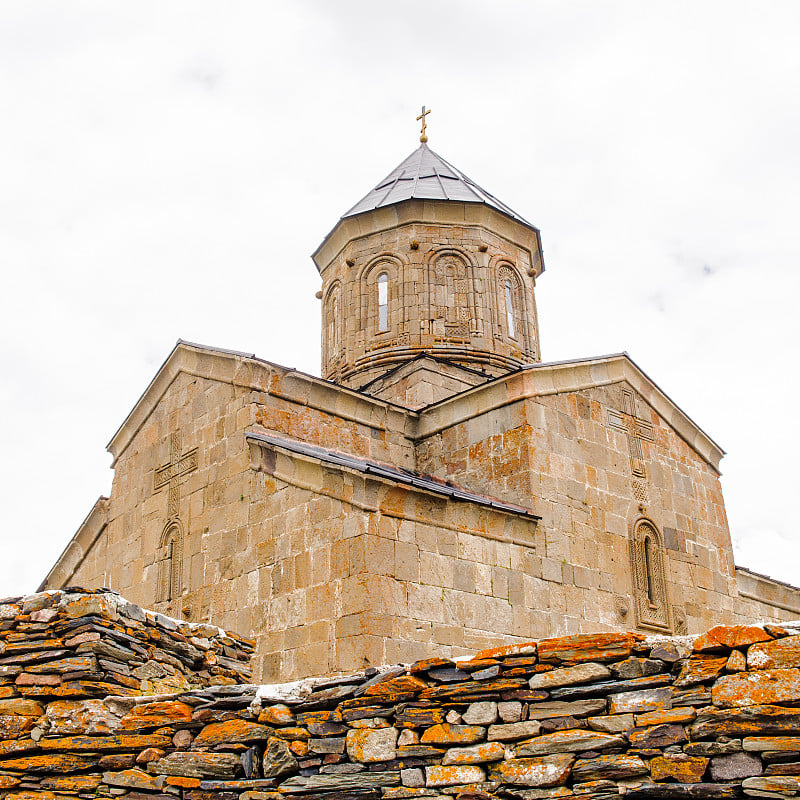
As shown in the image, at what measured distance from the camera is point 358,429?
11.3m

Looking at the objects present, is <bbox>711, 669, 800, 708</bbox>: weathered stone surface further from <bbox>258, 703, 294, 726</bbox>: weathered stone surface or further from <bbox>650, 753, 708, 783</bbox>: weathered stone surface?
<bbox>258, 703, 294, 726</bbox>: weathered stone surface

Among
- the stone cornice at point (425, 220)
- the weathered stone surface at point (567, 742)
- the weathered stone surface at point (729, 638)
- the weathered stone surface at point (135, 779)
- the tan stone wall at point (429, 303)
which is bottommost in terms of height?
the weathered stone surface at point (135, 779)

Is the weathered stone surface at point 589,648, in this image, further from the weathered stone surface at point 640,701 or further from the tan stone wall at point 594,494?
the tan stone wall at point 594,494

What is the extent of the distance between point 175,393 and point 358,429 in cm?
225

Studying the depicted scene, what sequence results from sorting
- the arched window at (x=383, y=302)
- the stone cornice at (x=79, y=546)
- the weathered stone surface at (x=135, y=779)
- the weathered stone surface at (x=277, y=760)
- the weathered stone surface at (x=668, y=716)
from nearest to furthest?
the weathered stone surface at (x=668, y=716) < the weathered stone surface at (x=277, y=760) < the weathered stone surface at (x=135, y=779) < the stone cornice at (x=79, y=546) < the arched window at (x=383, y=302)

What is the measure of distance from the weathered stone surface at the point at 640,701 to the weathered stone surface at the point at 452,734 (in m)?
0.60

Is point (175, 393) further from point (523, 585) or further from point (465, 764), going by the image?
point (465, 764)

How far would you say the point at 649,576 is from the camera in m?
10.7

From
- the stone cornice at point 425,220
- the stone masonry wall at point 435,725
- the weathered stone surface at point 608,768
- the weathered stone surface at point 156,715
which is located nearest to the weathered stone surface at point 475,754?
the stone masonry wall at point 435,725

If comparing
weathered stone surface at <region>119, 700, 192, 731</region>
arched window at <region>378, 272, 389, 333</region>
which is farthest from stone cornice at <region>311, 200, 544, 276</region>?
weathered stone surface at <region>119, 700, 192, 731</region>

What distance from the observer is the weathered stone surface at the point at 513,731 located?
153 inches

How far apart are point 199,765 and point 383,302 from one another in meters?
10.3

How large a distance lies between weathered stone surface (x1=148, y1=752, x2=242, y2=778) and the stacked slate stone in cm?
70

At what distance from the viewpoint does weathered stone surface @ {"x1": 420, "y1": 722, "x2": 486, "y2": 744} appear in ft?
13.1
